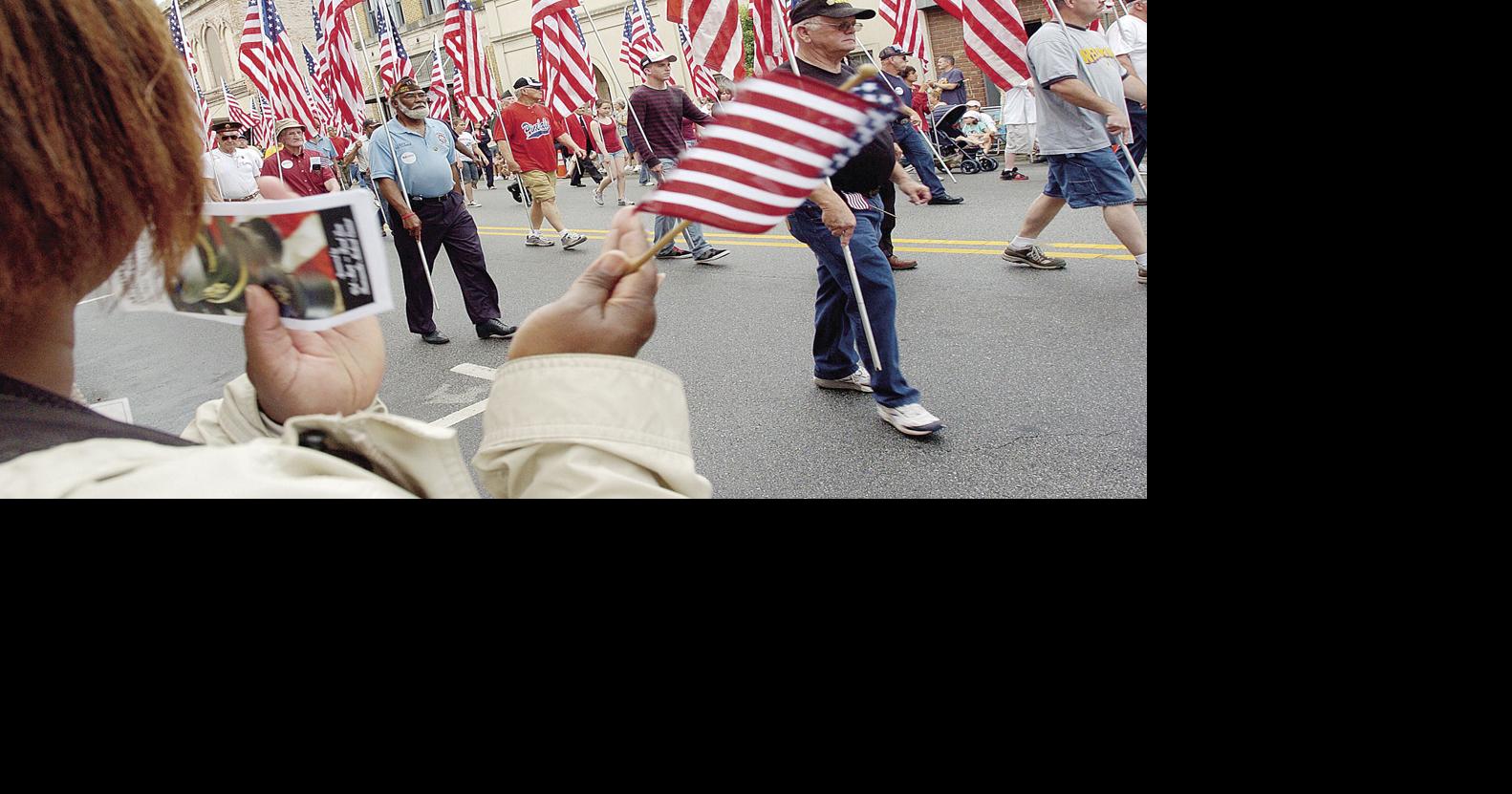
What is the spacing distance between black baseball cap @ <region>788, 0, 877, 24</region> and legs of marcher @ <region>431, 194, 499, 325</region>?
254 cm

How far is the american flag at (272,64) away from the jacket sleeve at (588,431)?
719 cm

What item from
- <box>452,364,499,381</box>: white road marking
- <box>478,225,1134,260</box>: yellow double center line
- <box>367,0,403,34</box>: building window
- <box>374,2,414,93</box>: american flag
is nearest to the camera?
<box>452,364,499,381</box>: white road marking

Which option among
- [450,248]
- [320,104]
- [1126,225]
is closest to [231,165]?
[320,104]

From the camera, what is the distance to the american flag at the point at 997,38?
4285mm

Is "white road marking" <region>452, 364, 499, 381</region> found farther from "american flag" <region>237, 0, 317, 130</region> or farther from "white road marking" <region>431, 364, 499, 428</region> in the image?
"american flag" <region>237, 0, 317, 130</region>

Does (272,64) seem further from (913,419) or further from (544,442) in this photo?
(544,442)

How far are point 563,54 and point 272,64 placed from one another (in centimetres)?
A: 260

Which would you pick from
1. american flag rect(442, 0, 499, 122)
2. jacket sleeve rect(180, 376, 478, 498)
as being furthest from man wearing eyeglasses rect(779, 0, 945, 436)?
american flag rect(442, 0, 499, 122)

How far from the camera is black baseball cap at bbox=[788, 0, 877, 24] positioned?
3.02 m

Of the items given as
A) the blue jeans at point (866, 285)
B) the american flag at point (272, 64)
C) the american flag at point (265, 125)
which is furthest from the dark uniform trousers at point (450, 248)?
the american flag at point (265, 125)

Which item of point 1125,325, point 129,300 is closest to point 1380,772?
point 129,300

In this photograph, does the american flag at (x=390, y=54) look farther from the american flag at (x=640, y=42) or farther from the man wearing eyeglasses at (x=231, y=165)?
the american flag at (x=640, y=42)

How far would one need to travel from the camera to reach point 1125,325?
4449 mm

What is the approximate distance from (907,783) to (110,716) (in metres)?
1.02
